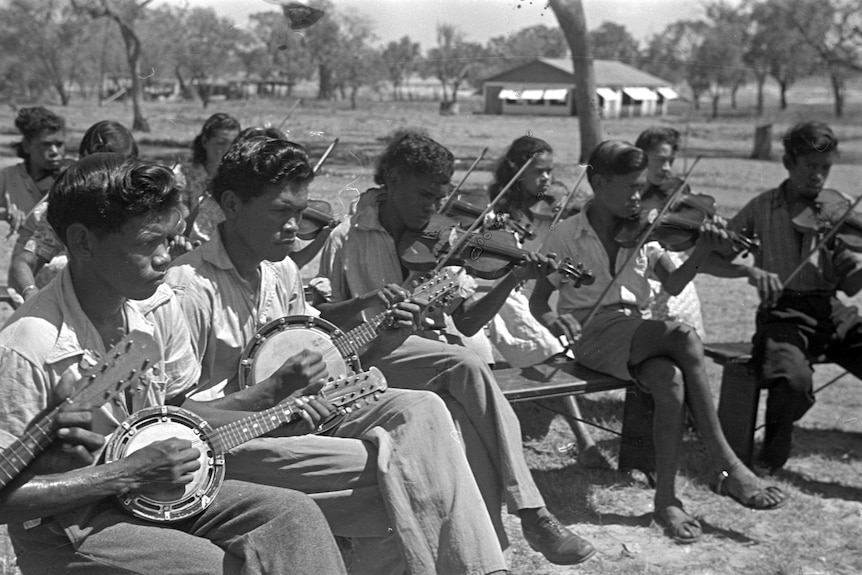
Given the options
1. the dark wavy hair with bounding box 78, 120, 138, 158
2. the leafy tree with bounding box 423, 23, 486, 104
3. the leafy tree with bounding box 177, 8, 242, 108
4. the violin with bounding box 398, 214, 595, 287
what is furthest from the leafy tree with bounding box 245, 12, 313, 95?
the violin with bounding box 398, 214, 595, 287

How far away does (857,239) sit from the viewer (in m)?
4.55

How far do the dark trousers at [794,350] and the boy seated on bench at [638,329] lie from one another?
515mm

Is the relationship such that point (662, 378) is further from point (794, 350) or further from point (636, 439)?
point (794, 350)

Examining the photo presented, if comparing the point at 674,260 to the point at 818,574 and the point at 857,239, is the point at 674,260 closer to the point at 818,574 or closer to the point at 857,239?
the point at 857,239

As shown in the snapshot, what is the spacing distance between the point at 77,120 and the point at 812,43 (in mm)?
20138

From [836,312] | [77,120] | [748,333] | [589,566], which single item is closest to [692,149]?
[77,120]

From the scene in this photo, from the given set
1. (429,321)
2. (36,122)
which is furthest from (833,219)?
(36,122)

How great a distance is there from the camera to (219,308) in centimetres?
297

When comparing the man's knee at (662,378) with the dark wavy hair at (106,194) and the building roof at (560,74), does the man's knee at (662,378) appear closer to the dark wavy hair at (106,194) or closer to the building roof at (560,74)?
the dark wavy hair at (106,194)

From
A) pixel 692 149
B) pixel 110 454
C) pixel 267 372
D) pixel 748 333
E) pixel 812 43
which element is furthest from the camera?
pixel 812 43

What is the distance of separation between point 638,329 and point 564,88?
13968mm

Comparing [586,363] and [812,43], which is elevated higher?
[812,43]

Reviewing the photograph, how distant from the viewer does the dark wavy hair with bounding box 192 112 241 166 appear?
5.16 m

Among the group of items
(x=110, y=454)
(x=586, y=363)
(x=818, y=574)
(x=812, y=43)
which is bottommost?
(x=818, y=574)
